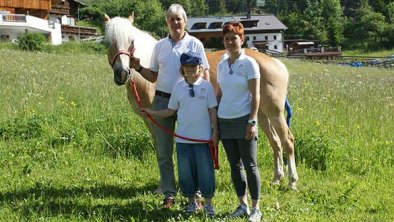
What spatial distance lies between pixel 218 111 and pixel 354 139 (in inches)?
153

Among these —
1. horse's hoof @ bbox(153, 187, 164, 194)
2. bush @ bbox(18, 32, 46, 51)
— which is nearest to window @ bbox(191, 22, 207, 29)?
bush @ bbox(18, 32, 46, 51)

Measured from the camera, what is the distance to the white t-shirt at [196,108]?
5.04m

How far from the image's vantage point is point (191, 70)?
497 cm

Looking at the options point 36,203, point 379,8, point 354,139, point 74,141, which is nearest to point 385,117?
point 354,139

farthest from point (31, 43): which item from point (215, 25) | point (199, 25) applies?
point (199, 25)

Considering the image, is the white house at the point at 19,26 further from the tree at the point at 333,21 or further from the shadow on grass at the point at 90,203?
the tree at the point at 333,21

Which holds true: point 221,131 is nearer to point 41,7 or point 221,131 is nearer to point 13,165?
point 13,165

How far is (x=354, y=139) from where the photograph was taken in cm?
799

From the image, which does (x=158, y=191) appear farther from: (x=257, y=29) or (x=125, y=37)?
(x=257, y=29)

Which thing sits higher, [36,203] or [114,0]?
[114,0]

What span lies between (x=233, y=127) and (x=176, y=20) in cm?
136

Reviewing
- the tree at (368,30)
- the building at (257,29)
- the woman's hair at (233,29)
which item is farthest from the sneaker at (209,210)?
the tree at (368,30)

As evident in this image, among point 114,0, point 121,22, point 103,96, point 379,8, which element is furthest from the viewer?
point 379,8

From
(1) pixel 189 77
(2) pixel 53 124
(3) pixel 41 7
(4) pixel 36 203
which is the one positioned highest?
(3) pixel 41 7
